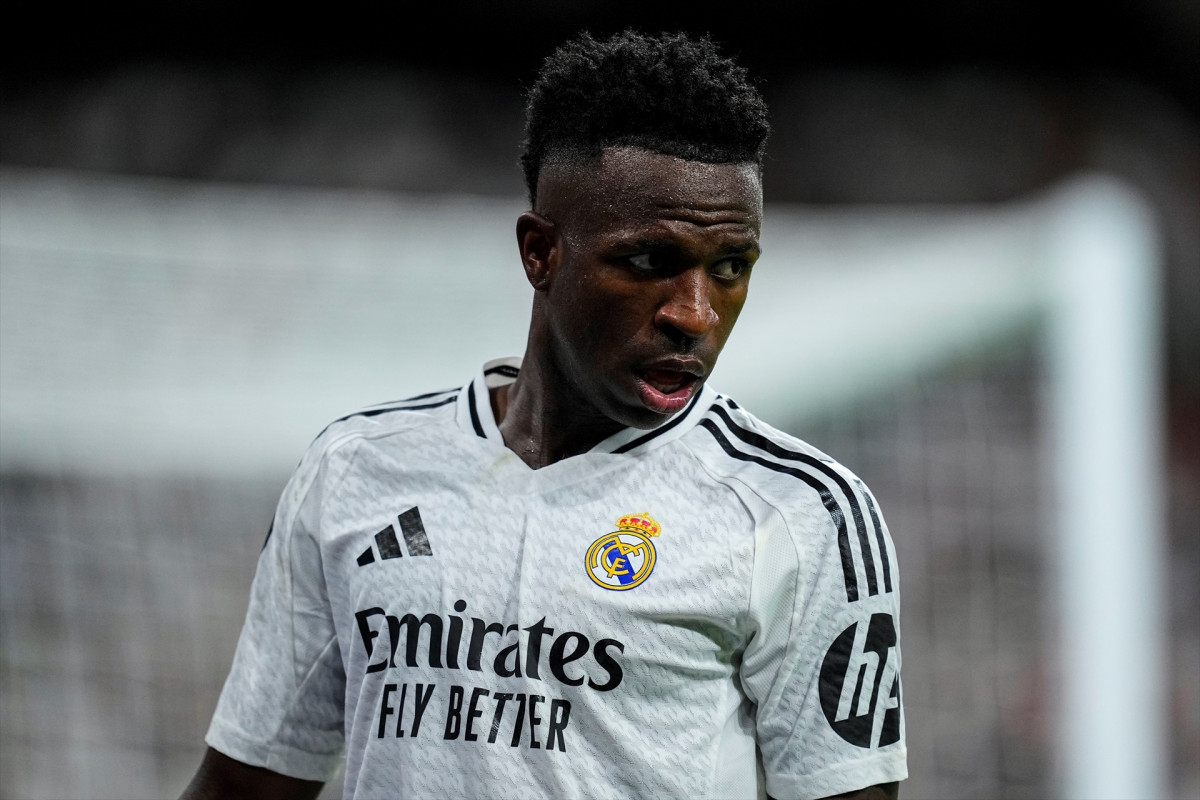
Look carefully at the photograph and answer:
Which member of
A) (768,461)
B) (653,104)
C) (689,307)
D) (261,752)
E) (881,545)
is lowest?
(261,752)

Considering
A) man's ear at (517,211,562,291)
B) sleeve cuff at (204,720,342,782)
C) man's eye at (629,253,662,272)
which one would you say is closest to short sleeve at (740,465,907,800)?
man's eye at (629,253,662,272)

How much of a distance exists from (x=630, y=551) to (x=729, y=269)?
0.44 metres

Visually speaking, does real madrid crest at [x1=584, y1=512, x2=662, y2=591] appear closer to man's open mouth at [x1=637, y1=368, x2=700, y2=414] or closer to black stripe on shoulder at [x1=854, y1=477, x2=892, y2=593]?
man's open mouth at [x1=637, y1=368, x2=700, y2=414]

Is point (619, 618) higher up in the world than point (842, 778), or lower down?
higher up

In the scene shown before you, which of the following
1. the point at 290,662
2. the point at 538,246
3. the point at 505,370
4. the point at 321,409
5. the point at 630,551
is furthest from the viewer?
the point at 321,409

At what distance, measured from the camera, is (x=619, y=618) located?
74.4 inches

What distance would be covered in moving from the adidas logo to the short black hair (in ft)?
2.00

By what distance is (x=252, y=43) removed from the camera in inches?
346

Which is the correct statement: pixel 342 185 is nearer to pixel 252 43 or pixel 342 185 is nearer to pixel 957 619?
pixel 252 43

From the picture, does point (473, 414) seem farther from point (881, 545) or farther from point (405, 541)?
point (881, 545)

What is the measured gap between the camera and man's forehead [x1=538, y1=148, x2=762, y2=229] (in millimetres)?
1862

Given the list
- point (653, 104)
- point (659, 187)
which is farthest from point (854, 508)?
point (653, 104)

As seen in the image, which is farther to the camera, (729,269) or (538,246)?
(538,246)

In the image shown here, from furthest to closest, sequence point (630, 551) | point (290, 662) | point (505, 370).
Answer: point (505, 370)
point (290, 662)
point (630, 551)
